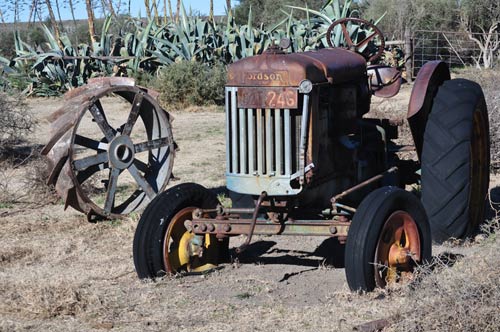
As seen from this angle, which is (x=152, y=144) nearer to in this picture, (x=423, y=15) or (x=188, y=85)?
(x=188, y=85)

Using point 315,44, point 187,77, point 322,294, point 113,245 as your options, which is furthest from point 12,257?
point 315,44

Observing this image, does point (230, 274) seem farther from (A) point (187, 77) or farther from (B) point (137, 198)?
(A) point (187, 77)

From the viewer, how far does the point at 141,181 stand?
9.05 meters

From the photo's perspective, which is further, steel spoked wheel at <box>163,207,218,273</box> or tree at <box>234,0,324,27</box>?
tree at <box>234,0,324,27</box>

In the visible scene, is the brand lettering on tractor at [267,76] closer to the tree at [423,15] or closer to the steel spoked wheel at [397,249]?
the steel spoked wheel at [397,249]

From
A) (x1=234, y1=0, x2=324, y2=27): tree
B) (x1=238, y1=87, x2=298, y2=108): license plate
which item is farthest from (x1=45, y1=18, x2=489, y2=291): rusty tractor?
(x1=234, y1=0, x2=324, y2=27): tree

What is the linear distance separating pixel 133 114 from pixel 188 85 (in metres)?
10.1

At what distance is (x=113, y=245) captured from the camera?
26.2 ft

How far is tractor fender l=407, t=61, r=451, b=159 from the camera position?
7008 mm

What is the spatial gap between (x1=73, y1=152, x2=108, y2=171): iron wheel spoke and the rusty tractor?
215cm

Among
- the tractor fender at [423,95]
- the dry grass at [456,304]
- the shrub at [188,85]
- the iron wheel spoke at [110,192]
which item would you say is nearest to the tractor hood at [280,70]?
→ the tractor fender at [423,95]

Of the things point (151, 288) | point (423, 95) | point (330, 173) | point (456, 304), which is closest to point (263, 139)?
point (330, 173)

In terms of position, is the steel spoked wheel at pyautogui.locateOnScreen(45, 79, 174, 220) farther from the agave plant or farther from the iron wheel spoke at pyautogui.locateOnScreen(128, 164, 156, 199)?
the agave plant

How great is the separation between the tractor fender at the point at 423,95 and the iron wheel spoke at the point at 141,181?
2.97 meters
